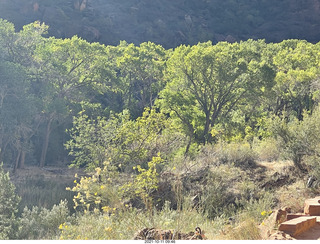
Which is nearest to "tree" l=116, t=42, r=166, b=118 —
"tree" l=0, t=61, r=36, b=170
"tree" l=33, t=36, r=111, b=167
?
"tree" l=33, t=36, r=111, b=167

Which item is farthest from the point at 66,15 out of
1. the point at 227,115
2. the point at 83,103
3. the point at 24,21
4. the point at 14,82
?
the point at 227,115

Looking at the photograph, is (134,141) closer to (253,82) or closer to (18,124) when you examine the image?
(253,82)

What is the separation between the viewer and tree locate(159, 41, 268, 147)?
76.8ft

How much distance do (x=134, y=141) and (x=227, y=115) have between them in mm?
13625

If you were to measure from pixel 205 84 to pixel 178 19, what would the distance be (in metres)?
49.8

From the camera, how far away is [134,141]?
1451 cm

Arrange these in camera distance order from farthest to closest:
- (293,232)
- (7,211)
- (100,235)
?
1. (7,211)
2. (100,235)
3. (293,232)

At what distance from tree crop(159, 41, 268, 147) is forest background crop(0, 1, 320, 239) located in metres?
0.07

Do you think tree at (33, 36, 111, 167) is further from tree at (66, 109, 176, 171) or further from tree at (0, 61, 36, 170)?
tree at (66, 109, 176, 171)

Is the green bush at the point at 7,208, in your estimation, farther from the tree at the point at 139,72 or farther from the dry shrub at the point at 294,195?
the tree at the point at 139,72

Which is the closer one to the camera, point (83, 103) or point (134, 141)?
point (134, 141)

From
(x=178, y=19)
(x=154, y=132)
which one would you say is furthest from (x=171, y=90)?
(x=178, y=19)

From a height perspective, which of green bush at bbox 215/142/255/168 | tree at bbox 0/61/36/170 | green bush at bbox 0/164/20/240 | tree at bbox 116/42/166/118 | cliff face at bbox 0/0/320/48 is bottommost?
green bush at bbox 0/164/20/240

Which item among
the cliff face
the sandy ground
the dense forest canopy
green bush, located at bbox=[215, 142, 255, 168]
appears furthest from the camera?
the cliff face
